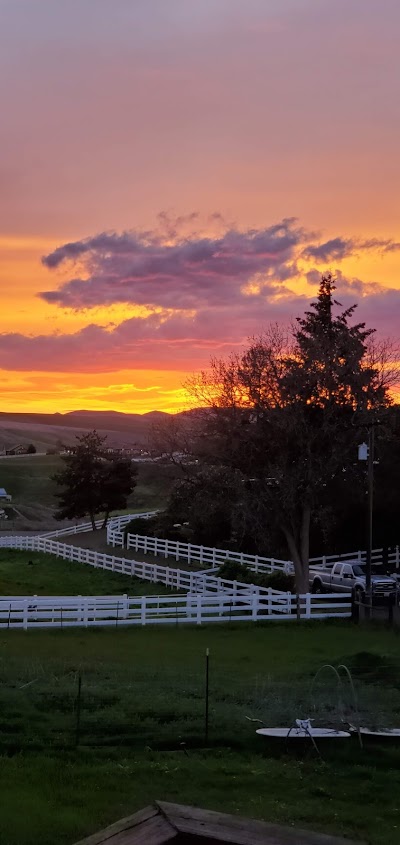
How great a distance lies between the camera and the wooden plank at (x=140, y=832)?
7.84 metres

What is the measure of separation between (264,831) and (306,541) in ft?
99.3

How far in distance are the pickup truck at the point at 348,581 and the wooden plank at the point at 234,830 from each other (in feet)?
85.1

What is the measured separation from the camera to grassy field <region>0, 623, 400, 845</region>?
1048 cm

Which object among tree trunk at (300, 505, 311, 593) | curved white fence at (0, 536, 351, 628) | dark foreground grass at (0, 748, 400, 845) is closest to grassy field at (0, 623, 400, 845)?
dark foreground grass at (0, 748, 400, 845)

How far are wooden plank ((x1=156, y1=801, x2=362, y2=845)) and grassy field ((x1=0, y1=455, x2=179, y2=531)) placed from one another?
3459 inches

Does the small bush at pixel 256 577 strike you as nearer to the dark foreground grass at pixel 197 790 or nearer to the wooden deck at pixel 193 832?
the dark foreground grass at pixel 197 790

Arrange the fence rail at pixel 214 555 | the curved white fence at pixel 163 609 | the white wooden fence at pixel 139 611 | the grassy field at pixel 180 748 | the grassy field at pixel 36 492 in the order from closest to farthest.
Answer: the grassy field at pixel 180 748 → the white wooden fence at pixel 139 611 → the curved white fence at pixel 163 609 → the fence rail at pixel 214 555 → the grassy field at pixel 36 492

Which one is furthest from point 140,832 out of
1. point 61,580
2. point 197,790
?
point 61,580

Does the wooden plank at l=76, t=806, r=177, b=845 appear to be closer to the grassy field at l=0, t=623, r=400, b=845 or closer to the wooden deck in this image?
the wooden deck

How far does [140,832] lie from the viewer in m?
8.01

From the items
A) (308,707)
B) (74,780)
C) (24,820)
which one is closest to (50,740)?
(74,780)

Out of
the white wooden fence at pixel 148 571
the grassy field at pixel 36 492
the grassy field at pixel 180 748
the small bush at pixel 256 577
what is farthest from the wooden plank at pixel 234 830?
the grassy field at pixel 36 492

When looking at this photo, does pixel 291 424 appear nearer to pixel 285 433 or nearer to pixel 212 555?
pixel 285 433

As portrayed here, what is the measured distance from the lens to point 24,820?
9.88m
